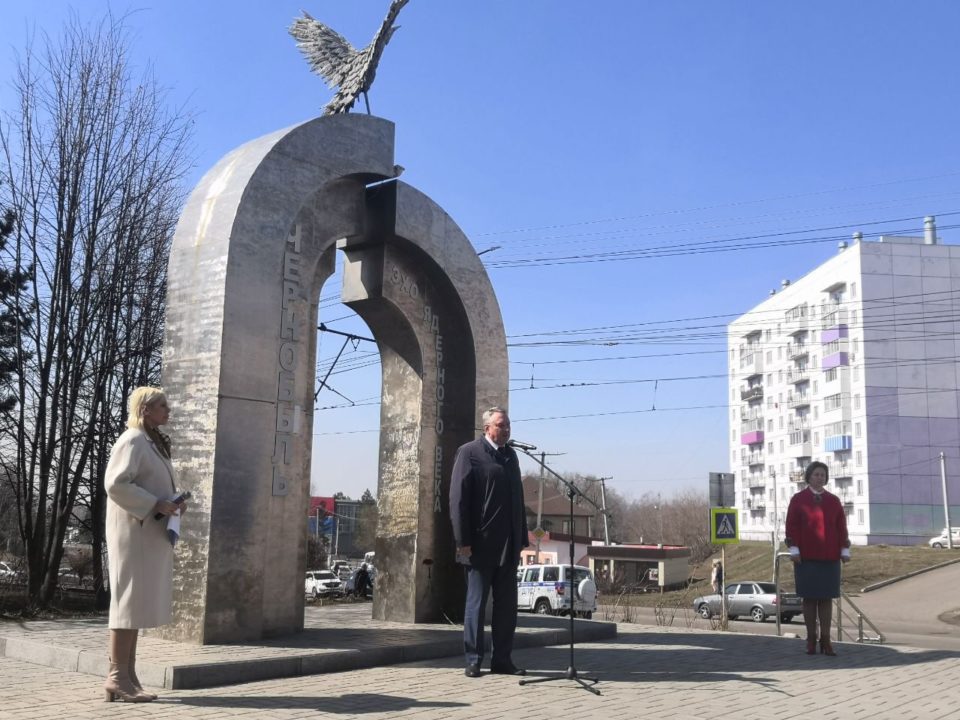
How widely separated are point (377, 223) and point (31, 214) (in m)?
7.07

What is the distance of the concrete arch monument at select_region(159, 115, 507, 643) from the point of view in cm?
756

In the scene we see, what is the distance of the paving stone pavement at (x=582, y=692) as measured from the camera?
17.6ft

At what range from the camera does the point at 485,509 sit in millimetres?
7074

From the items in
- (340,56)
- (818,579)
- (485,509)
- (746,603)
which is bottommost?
(746,603)

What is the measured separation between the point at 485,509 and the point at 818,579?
11.4 ft

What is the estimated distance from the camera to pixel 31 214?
13.8 meters

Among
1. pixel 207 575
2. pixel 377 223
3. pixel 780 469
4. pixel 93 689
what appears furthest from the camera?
pixel 780 469

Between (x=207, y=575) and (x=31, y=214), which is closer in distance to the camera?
(x=207, y=575)

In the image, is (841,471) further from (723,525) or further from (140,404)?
(140,404)

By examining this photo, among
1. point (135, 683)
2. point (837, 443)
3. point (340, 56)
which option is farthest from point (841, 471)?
point (135, 683)

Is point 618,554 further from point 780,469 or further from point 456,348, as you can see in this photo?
point 456,348

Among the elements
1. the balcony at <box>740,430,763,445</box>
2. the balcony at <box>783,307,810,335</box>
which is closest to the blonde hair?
the balcony at <box>783,307,810,335</box>

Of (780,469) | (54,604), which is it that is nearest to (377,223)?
(54,604)

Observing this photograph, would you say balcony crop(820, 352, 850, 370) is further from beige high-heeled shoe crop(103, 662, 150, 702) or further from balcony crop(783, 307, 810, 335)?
beige high-heeled shoe crop(103, 662, 150, 702)
